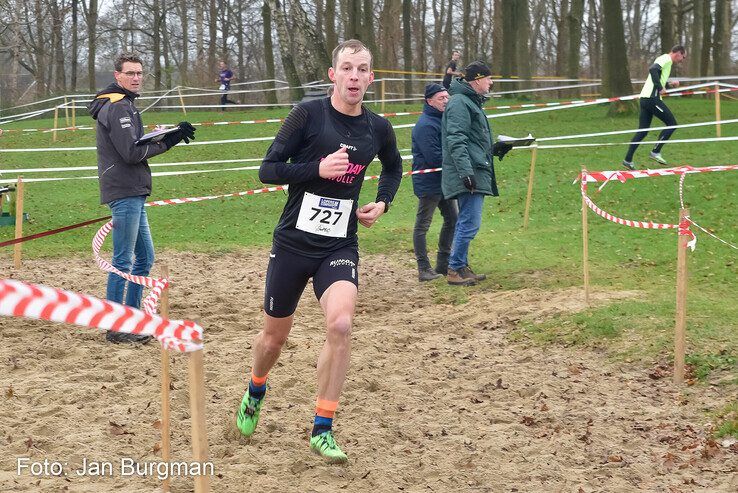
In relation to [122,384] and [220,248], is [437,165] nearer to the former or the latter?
[220,248]

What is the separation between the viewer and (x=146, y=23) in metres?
48.8

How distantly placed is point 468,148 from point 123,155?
12.2 ft

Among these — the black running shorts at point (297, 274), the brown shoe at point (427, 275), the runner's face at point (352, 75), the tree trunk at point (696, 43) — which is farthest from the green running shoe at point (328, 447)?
the tree trunk at point (696, 43)

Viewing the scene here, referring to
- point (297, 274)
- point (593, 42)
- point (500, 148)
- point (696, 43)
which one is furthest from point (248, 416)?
point (593, 42)

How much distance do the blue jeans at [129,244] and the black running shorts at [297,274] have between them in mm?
2833

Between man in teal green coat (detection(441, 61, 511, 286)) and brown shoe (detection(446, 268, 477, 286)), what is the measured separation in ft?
0.89

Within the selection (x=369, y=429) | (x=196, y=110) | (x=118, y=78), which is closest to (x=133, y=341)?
(x=118, y=78)

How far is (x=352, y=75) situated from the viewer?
498cm

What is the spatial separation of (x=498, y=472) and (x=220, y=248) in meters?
8.30

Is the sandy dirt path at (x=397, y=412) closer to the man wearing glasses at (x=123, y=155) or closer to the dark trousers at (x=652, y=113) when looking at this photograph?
the man wearing glasses at (x=123, y=155)

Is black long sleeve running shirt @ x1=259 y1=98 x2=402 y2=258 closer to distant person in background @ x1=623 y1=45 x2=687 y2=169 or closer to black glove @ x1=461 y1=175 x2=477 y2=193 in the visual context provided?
Answer: black glove @ x1=461 y1=175 x2=477 y2=193

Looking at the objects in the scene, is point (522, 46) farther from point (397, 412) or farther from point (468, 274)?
point (397, 412)

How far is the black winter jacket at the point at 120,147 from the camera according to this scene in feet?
24.3

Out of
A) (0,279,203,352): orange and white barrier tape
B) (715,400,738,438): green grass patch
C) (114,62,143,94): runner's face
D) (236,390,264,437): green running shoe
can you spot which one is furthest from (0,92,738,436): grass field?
(114,62,143,94): runner's face
